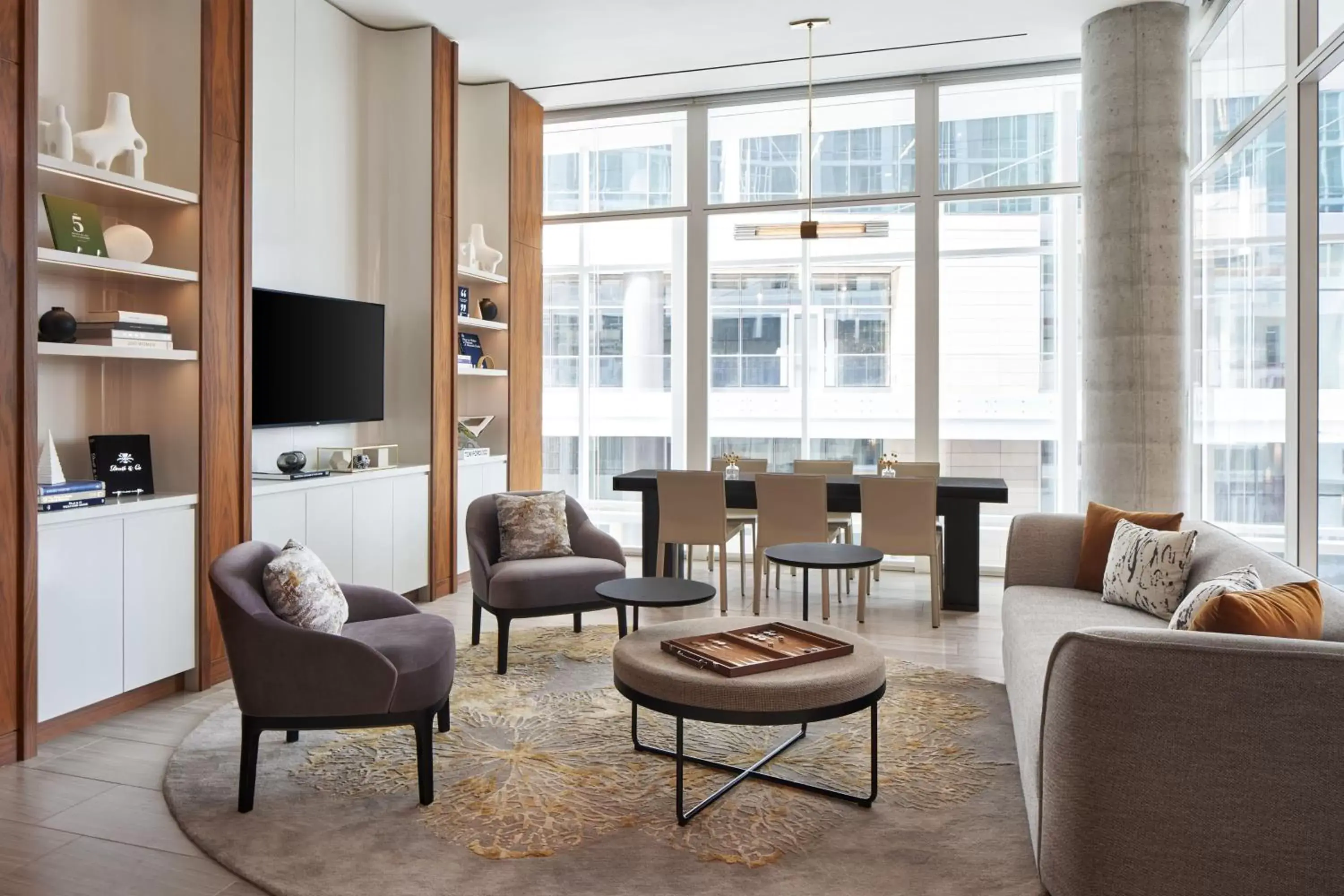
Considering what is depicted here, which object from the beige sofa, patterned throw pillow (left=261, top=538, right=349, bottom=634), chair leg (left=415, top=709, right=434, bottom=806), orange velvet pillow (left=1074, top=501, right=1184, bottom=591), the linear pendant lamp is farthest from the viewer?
the linear pendant lamp

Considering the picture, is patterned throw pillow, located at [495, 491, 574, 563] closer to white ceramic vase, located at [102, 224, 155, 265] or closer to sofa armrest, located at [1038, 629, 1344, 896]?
white ceramic vase, located at [102, 224, 155, 265]

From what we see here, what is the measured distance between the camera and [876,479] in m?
5.45

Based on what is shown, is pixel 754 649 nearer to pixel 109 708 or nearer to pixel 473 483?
pixel 109 708

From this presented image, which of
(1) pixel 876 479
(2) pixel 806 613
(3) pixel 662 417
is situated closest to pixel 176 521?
(2) pixel 806 613

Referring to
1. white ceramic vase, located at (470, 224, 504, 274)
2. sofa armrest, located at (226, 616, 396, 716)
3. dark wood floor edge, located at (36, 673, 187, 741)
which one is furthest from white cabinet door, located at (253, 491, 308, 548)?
white ceramic vase, located at (470, 224, 504, 274)

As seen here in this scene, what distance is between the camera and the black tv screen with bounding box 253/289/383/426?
15.9ft

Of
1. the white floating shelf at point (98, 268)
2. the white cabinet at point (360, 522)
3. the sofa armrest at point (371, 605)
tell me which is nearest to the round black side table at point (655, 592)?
the sofa armrest at point (371, 605)

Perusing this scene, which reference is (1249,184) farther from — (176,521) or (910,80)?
(176,521)

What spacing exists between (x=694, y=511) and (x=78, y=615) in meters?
3.28

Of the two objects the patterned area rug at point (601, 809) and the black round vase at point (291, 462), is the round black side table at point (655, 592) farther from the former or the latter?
the black round vase at point (291, 462)

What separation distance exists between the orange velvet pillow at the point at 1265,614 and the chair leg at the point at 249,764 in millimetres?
2686

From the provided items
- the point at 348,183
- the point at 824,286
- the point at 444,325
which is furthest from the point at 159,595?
the point at 824,286

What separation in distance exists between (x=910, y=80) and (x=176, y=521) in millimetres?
5591

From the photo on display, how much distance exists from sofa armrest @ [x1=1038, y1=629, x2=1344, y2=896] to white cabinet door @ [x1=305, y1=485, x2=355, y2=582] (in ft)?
12.7
